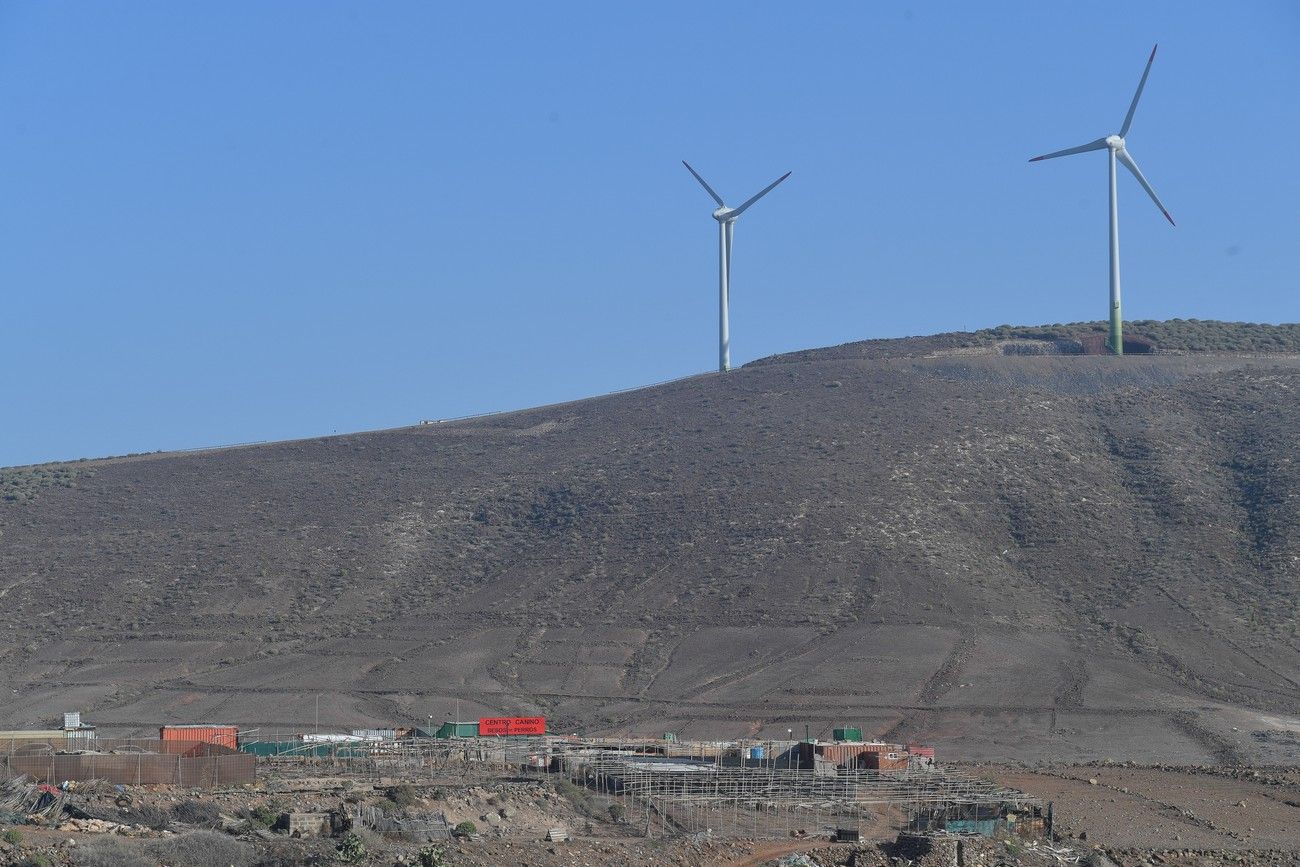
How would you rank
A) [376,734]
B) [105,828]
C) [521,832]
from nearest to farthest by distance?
[105,828], [521,832], [376,734]

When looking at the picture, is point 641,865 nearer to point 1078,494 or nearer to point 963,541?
point 963,541

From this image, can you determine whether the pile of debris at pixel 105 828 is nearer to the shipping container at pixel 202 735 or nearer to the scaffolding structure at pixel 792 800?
the scaffolding structure at pixel 792 800

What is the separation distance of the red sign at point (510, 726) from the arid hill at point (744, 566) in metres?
7.14

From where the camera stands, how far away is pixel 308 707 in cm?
A: 8088

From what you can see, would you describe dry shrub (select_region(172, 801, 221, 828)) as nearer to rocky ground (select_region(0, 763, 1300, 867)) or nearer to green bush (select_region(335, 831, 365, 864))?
rocky ground (select_region(0, 763, 1300, 867))

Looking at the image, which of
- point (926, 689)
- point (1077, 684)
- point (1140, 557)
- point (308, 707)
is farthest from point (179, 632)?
point (1140, 557)

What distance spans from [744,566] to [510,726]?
32467 millimetres

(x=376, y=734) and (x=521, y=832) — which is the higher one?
(x=376, y=734)

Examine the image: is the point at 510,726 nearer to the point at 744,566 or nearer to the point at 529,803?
the point at 529,803

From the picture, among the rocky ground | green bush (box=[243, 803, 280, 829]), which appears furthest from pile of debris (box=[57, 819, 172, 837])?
green bush (box=[243, 803, 280, 829])

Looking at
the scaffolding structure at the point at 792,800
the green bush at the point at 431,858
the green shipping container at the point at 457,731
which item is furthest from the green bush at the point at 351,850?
the green shipping container at the point at 457,731

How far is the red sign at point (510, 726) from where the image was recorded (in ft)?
223

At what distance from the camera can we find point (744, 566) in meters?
98.9

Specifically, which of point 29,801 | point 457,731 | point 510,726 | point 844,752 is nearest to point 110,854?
point 29,801
